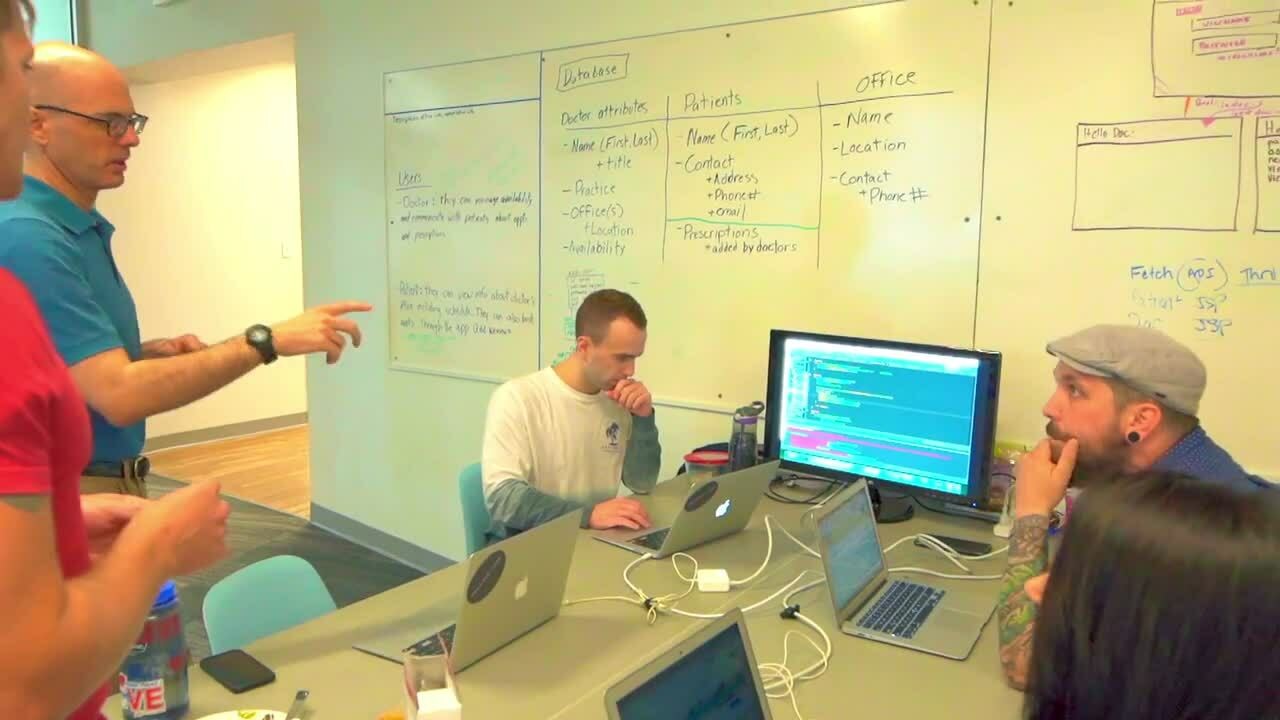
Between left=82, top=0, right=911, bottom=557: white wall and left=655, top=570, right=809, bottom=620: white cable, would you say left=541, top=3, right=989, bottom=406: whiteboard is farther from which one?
left=655, top=570, right=809, bottom=620: white cable

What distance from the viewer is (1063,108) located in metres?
2.30

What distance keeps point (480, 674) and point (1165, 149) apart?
6.97ft

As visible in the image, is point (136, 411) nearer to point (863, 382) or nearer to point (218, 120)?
point (863, 382)

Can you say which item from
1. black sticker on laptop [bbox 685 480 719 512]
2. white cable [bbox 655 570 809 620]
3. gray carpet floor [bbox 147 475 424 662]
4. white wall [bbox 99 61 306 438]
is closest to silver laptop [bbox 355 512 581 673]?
white cable [bbox 655 570 809 620]

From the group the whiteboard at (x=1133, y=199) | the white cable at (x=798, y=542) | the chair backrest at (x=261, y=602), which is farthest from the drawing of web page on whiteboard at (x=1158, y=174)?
the chair backrest at (x=261, y=602)

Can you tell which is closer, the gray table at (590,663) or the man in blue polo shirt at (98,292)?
the gray table at (590,663)

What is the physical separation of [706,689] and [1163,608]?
508 millimetres

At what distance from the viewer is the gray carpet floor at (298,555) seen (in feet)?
11.8

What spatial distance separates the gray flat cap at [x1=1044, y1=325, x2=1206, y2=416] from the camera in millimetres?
1650

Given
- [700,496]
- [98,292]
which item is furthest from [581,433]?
[98,292]

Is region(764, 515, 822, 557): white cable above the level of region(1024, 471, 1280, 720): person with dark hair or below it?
below

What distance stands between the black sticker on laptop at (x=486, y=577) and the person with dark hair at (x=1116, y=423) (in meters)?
0.95

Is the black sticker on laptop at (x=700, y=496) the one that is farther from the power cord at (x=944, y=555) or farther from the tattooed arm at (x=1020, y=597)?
the tattooed arm at (x=1020, y=597)

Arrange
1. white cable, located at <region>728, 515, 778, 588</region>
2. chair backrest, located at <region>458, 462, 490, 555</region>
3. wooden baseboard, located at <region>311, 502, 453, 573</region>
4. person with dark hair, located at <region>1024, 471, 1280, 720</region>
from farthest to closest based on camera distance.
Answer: wooden baseboard, located at <region>311, 502, 453, 573</region> < chair backrest, located at <region>458, 462, 490, 555</region> < white cable, located at <region>728, 515, 778, 588</region> < person with dark hair, located at <region>1024, 471, 1280, 720</region>
